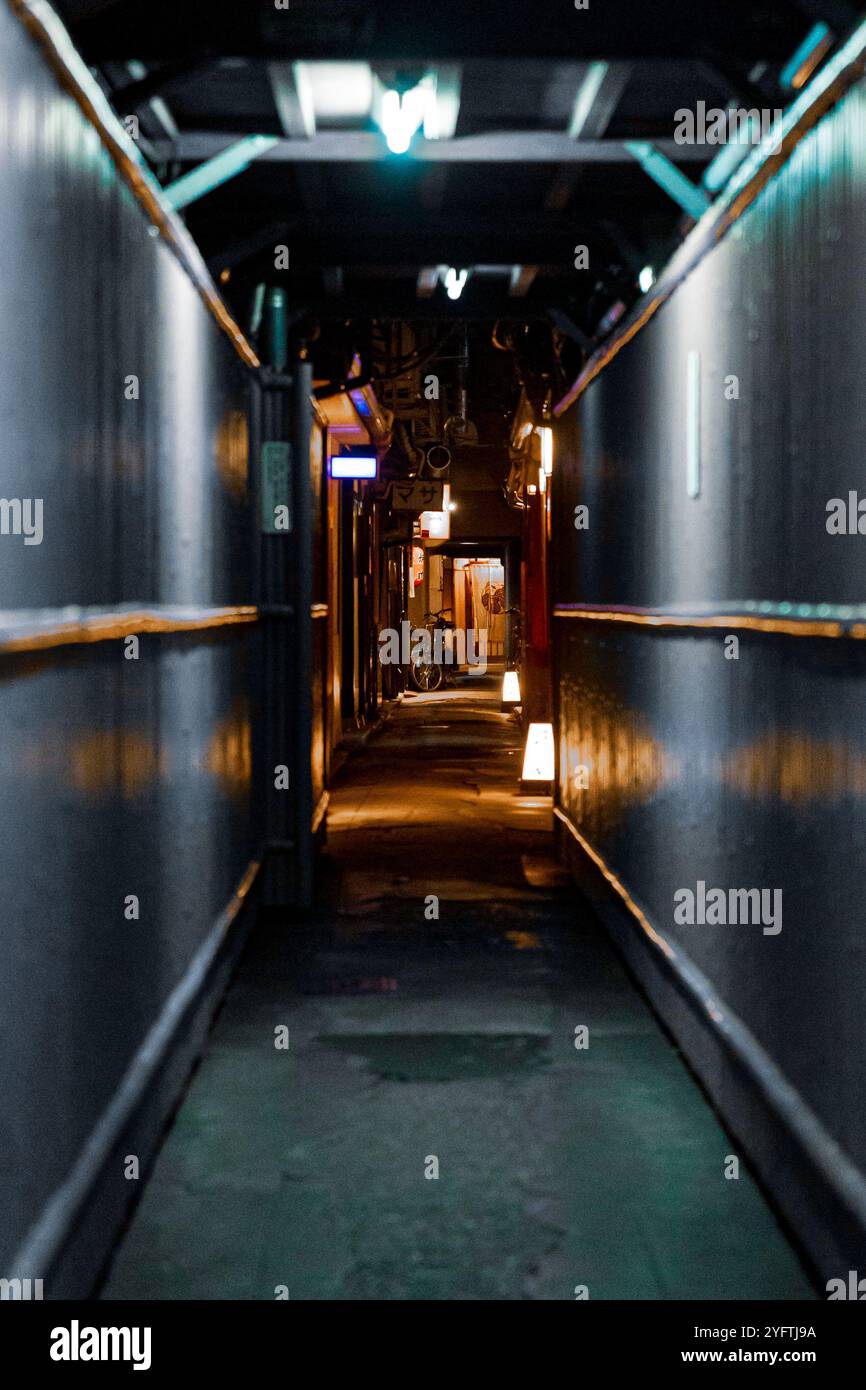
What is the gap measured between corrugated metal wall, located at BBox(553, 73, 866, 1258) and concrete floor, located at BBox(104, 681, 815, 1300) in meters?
0.31

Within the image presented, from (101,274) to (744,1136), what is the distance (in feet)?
10.6

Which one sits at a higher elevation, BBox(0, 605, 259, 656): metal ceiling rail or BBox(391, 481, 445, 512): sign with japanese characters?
BBox(391, 481, 445, 512): sign with japanese characters

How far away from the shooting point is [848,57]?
358cm

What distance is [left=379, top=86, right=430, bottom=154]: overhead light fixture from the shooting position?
593 centimetres

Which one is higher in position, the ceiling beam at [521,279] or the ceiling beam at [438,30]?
the ceiling beam at [521,279]

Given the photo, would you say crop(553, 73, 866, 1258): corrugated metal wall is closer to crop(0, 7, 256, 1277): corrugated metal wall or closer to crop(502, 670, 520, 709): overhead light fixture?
crop(0, 7, 256, 1277): corrugated metal wall

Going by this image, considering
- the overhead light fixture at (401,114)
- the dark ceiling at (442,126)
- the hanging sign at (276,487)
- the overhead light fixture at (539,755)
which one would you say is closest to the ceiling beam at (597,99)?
the dark ceiling at (442,126)

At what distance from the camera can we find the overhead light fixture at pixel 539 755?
14070mm

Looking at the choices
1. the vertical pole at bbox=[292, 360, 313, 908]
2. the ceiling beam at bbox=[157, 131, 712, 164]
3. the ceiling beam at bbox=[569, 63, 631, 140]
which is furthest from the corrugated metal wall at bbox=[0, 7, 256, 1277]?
the vertical pole at bbox=[292, 360, 313, 908]

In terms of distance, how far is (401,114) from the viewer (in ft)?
19.6

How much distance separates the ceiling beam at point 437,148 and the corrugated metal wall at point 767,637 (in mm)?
821

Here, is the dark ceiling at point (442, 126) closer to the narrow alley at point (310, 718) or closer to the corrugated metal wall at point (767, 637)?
the narrow alley at point (310, 718)
